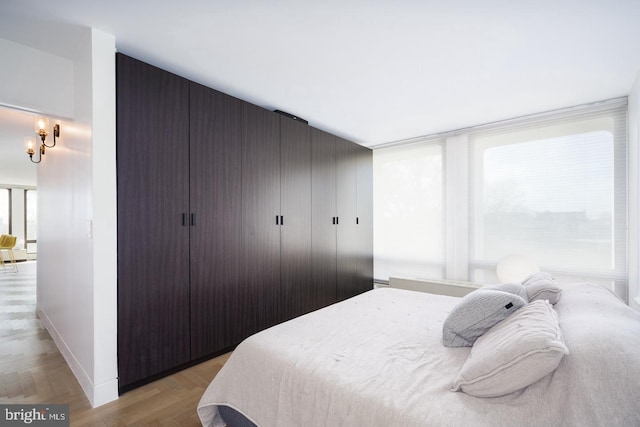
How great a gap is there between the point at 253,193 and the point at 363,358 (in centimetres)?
198

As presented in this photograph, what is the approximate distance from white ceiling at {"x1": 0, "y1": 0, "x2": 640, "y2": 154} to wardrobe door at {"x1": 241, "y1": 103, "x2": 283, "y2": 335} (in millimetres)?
342

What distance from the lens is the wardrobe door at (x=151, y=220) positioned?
6.70 feet

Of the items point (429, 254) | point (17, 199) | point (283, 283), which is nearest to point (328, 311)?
point (283, 283)

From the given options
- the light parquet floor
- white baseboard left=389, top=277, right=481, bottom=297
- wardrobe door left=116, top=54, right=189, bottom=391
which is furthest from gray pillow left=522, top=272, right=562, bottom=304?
wardrobe door left=116, top=54, right=189, bottom=391

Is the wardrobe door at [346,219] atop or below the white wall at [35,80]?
below

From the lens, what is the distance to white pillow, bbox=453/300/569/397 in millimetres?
970

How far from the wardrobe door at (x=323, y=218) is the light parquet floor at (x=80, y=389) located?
1440mm

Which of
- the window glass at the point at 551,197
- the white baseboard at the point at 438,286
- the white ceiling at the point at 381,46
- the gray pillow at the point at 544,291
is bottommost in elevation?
the white baseboard at the point at 438,286

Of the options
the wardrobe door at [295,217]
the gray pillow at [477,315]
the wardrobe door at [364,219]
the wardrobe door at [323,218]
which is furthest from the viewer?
the wardrobe door at [364,219]

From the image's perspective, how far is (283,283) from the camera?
3.19m

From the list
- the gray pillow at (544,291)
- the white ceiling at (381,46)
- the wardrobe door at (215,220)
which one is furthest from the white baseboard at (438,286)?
the wardrobe door at (215,220)

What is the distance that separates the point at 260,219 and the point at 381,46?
1867mm

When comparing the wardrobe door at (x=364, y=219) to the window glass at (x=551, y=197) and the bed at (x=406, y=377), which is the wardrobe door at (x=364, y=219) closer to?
the window glass at (x=551, y=197)

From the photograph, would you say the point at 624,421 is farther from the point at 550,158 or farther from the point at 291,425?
the point at 550,158
